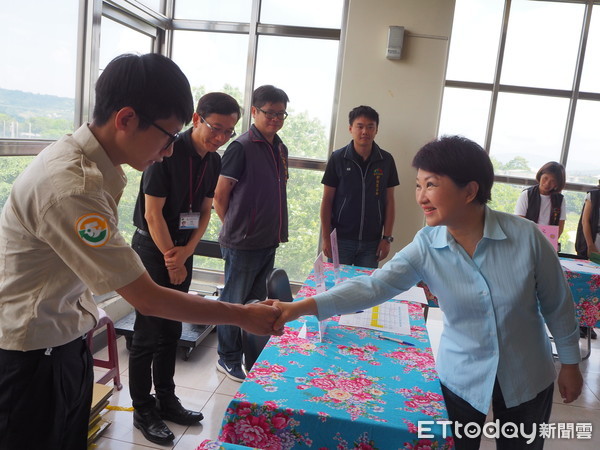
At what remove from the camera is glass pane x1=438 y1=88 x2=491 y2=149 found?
460cm

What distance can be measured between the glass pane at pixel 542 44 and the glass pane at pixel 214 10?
8.32 feet

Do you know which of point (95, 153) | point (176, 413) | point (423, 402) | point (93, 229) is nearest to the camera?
point (93, 229)

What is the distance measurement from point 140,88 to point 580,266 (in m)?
3.53

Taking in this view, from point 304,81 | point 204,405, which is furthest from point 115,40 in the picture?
point 204,405

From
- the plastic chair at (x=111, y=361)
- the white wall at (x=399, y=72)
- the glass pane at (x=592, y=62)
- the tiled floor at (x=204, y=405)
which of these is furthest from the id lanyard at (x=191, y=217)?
the glass pane at (x=592, y=62)

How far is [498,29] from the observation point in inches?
177

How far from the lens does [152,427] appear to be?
2.29 meters

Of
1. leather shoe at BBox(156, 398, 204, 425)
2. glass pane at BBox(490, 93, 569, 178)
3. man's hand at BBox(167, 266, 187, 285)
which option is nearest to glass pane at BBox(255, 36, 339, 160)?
glass pane at BBox(490, 93, 569, 178)

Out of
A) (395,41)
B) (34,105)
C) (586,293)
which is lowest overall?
(586,293)

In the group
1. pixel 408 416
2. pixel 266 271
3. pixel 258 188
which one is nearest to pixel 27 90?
pixel 258 188

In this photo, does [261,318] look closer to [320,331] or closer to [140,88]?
[320,331]

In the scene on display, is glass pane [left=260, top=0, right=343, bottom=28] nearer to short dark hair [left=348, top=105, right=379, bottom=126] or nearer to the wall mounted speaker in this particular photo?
the wall mounted speaker

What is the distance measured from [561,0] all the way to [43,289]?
508 cm

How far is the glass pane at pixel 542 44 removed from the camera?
4.45 m
